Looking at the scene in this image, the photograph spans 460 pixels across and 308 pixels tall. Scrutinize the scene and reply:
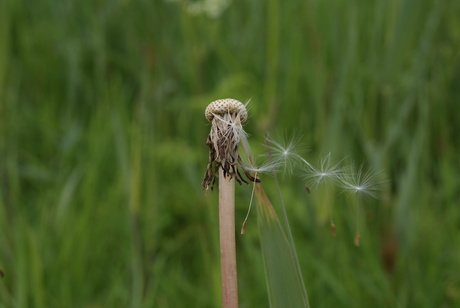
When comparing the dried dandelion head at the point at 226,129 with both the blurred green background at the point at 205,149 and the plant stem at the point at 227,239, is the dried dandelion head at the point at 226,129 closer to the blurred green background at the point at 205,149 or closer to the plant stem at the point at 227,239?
the plant stem at the point at 227,239

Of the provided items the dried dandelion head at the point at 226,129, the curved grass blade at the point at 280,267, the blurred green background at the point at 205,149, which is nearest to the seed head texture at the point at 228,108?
the dried dandelion head at the point at 226,129

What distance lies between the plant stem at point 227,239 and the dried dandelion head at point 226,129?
0.11 feet

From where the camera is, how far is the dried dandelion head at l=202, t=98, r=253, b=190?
0.72 m

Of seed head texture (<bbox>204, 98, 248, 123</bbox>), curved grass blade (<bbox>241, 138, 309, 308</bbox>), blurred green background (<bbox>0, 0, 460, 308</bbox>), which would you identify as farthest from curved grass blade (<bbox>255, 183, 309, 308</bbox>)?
blurred green background (<bbox>0, 0, 460, 308</bbox>)

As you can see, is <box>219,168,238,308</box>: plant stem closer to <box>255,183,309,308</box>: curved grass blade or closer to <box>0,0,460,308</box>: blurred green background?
<box>255,183,309,308</box>: curved grass blade

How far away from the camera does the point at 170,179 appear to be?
9.11 feet

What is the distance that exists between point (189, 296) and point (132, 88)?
4.97 ft

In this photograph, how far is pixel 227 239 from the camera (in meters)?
0.67

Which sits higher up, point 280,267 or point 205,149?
point 205,149

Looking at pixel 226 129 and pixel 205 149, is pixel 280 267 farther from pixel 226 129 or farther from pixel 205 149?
pixel 205 149

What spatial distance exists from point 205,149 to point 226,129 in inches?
74.5

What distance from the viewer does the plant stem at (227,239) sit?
0.66 metres

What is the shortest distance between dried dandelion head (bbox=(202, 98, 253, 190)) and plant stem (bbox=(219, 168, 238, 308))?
33 millimetres

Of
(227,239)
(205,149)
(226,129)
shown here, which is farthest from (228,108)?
(205,149)
